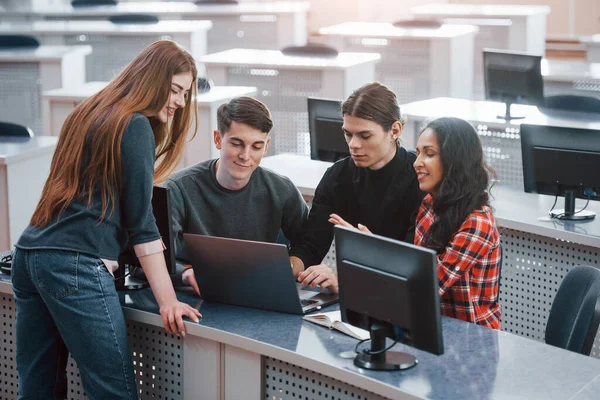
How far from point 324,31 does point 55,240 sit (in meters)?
6.22

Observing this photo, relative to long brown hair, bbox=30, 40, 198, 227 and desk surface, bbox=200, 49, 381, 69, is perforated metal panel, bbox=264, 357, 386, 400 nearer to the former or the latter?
long brown hair, bbox=30, 40, 198, 227

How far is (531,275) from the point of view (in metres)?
4.04

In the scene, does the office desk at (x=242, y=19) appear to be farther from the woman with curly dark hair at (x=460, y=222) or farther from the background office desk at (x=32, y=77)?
the woman with curly dark hair at (x=460, y=222)

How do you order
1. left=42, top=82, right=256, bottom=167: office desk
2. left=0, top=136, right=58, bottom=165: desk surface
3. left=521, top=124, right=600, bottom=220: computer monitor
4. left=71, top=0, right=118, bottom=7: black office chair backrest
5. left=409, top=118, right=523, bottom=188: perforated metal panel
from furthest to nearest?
left=71, top=0, right=118, bottom=7: black office chair backrest < left=42, top=82, right=256, bottom=167: office desk < left=409, top=118, right=523, bottom=188: perforated metal panel < left=0, top=136, right=58, bottom=165: desk surface < left=521, top=124, right=600, bottom=220: computer monitor

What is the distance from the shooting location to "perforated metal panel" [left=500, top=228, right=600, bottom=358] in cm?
391

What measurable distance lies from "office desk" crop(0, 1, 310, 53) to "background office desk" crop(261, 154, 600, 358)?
241 inches

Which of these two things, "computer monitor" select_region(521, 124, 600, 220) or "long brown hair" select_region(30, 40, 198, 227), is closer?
"long brown hair" select_region(30, 40, 198, 227)

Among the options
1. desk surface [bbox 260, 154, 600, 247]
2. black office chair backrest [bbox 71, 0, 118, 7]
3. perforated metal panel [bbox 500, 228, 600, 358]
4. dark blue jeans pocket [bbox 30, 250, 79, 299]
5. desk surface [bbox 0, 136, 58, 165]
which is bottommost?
perforated metal panel [bbox 500, 228, 600, 358]

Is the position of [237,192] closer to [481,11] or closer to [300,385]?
[300,385]

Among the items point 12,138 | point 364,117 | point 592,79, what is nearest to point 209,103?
point 12,138

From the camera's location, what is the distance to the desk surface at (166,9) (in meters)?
10.0

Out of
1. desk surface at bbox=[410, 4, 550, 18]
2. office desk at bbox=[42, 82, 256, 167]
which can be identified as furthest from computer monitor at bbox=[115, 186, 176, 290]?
desk surface at bbox=[410, 4, 550, 18]

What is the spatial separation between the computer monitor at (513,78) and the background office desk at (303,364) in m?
2.88

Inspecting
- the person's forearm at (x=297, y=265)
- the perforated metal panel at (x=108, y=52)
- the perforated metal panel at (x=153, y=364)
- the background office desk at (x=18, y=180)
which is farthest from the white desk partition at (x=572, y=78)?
the perforated metal panel at (x=153, y=364)
